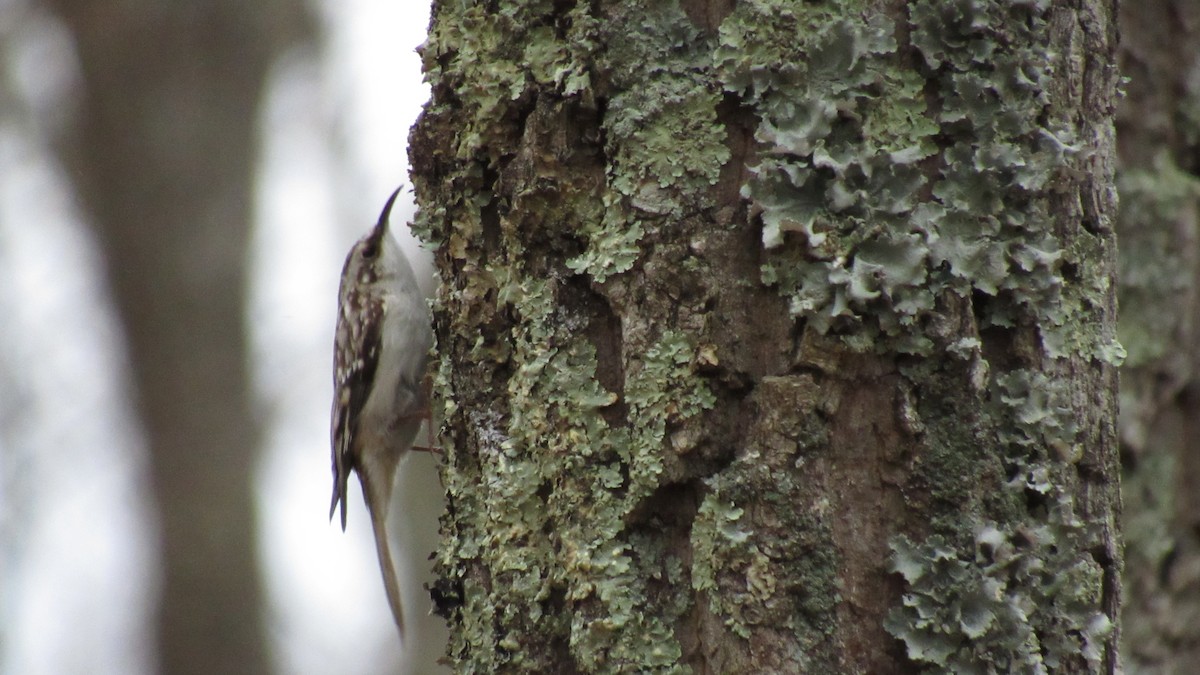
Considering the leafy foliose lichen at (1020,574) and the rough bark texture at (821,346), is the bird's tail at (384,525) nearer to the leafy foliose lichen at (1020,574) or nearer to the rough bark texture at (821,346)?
the rough bark texture at (821,346)

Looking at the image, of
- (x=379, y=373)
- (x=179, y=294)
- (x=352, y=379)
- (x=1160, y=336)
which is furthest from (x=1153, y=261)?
(x=179, y=294)

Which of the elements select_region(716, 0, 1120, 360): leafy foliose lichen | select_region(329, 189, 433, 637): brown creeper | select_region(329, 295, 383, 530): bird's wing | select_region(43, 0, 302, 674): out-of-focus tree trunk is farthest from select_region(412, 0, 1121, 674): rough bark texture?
select_region(43, 0, 302, 674): out-of-focus tree trunk

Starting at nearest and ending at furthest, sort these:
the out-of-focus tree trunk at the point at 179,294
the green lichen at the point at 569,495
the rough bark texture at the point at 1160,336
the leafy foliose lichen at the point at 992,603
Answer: the leafy foliose lichen at the point at 992,603
the green lichen at the point at 569,495
the rough bark texture at the point at 1160,336
the out-of-focus tree trunk at the point at 179,294

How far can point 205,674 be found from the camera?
4.64m

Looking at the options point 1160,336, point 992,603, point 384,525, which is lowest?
point 384,525

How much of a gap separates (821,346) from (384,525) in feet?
7.98

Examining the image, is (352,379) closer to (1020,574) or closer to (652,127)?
(652,127)

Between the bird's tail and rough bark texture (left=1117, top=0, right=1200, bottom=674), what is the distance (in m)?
2.01

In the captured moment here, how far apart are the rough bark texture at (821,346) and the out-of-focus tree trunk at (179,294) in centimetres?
353

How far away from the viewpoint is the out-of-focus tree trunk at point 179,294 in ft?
15.1

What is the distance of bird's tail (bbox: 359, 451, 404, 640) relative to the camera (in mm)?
3291

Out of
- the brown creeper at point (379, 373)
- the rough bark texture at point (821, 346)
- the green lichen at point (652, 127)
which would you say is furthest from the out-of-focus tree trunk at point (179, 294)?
the green lichen at point (652, 127)

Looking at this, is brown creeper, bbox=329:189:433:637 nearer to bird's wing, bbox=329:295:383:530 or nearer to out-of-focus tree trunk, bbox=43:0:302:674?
bird's wing, bbox=329:295:383:530

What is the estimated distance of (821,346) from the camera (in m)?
1.32
